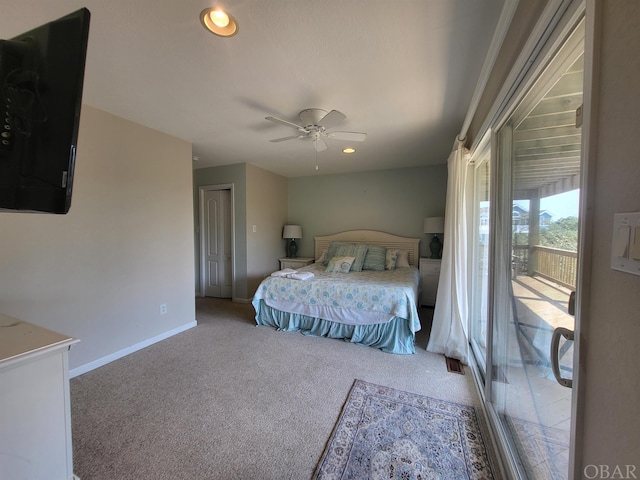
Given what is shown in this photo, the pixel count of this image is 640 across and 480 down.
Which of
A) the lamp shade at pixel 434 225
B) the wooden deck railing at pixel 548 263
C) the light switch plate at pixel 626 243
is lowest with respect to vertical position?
the wooden deck railing at pixel 548 263

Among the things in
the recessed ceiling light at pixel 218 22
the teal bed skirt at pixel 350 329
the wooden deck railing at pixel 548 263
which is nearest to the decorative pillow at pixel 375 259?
the teal bed skirt at pixel 350 329

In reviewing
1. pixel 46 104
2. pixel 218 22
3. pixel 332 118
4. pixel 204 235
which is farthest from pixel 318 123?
pixel 204 235

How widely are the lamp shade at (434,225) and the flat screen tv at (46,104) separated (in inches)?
162

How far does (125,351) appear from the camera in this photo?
8.48ft

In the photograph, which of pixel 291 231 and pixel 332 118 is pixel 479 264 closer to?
pixel 332 118

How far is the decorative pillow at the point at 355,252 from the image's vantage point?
3.97 m

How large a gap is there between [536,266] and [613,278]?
835mm

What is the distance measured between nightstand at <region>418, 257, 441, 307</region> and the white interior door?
325 cm

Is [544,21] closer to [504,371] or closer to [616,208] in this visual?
[616,208]

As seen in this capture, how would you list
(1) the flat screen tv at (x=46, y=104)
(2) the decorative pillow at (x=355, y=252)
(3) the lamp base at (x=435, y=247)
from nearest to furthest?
(1) the flat screen tv at (x=46, y=104), (2) the decorative pillow at (x=355, y=252), (3) the lamp base at (x=435, y=247)

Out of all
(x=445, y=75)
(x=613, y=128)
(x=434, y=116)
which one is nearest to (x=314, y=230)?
(x=434, y=116)

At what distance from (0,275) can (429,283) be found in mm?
4602

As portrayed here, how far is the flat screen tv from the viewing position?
80 cm

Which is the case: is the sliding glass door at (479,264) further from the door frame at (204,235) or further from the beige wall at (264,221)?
the door frame at (204,235)
